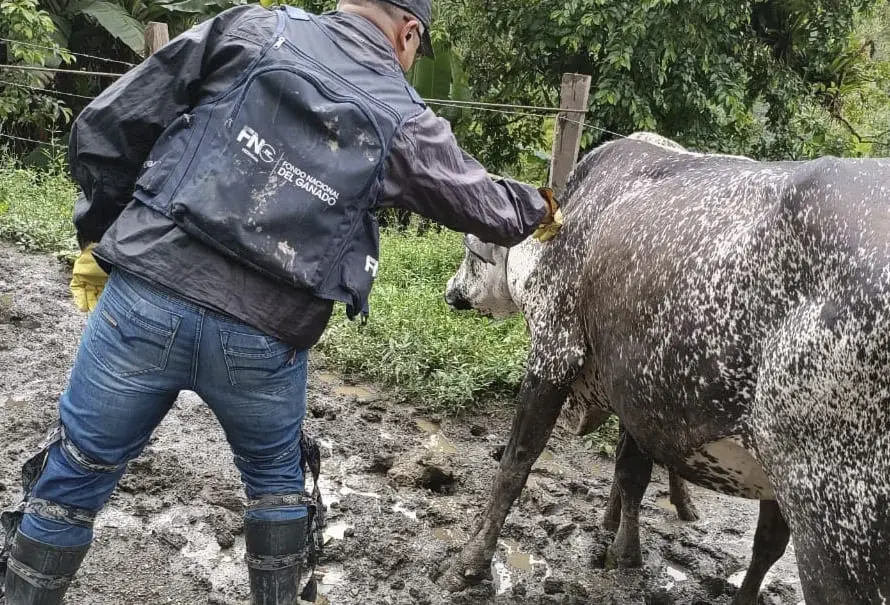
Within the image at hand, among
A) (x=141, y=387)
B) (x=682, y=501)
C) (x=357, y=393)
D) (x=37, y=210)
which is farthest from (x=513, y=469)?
(x=37, y=210)

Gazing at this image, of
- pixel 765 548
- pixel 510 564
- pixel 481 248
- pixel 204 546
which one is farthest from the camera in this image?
pixel 481 248

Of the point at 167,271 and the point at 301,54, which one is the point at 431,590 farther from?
the point at 301,54

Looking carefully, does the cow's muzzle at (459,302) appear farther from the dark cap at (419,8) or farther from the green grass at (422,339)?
the dark cap at (419,8)

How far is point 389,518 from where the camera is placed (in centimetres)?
383

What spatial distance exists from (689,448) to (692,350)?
1.09ft

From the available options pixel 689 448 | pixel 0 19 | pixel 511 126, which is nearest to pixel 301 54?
pixel 689 448

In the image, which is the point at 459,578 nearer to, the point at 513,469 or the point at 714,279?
the point at 513,469

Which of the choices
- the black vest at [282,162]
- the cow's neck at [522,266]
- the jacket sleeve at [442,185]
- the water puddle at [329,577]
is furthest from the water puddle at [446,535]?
the black vest at [282,162]

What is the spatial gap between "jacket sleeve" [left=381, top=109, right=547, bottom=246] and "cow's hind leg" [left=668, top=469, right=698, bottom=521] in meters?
2.09

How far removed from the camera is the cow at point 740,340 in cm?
206

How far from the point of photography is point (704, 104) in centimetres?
684

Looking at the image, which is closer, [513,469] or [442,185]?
[442,185]

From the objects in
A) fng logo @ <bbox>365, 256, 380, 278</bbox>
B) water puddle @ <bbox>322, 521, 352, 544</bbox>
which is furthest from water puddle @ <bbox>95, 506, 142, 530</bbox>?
fng logo @ <bbox>365, 256, 380, 278</bbox>

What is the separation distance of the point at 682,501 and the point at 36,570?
2854 millimetres
